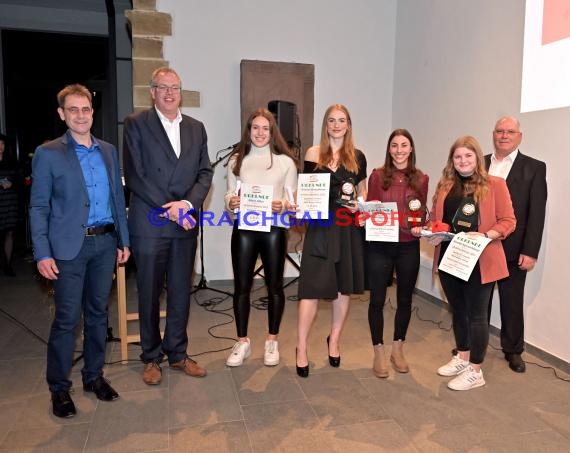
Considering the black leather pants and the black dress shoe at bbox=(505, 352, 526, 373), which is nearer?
the black leather pants

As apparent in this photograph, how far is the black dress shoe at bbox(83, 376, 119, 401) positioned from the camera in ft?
8.19

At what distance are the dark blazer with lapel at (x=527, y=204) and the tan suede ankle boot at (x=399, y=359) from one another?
907 millimetres

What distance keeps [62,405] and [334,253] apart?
1.62 meters

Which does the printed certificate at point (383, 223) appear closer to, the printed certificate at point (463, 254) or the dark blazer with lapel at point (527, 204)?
Answer: the printed certificate at point (463, 254)

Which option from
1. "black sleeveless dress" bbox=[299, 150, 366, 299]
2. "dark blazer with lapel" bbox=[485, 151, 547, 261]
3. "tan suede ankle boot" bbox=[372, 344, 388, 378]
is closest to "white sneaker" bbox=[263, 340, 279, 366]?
"black sleeveless dress" bbox=[299, 150, 366, 299]

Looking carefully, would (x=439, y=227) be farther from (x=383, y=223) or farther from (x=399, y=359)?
(x=399, y=359)

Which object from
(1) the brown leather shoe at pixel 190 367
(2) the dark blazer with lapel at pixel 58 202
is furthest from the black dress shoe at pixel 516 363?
(2) the dark blazer with lapel at pixel 58 202

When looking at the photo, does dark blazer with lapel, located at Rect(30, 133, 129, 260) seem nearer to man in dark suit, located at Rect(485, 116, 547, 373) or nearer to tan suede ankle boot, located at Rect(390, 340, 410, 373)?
tan suede ankle boot, located at Rect(390, 340, 410, 373)

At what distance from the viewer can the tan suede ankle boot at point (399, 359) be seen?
9.47 ft

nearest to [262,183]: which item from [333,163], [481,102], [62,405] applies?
[333,163]

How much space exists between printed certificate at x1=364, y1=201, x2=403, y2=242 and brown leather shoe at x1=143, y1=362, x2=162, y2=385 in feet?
4.73

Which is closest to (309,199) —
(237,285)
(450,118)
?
(237,285)

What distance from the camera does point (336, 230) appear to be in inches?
105

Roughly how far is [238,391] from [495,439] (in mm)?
1325
